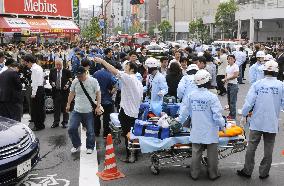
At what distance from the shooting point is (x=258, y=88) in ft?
21.7

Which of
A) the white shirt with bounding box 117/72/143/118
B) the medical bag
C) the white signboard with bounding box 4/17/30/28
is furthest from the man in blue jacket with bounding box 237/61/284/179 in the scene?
the white signboard with bounding box 4/17/30/28

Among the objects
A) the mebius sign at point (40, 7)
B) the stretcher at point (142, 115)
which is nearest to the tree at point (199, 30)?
the mebius sign at point (40, 7)

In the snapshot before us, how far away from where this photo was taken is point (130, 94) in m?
7.79

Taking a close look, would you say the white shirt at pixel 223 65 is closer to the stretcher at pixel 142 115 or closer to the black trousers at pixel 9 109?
the stretcher at pixel 142 115

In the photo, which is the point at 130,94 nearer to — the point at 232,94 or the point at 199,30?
the point at 232,94

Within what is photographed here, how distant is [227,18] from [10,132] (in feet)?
214

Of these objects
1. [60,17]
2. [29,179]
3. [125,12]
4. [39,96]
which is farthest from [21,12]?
[125,12]

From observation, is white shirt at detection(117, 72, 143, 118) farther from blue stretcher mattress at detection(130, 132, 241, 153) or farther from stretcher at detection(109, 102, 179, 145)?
blue stretcher mattress at detection(130, 132, 241, 153)

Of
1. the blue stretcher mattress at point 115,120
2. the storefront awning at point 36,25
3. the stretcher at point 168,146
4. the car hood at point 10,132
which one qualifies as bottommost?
the stretcher at point 168,146

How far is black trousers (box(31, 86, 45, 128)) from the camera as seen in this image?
10430 mm

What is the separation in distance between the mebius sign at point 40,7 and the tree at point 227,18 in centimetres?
2864

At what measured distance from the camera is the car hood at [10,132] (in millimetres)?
6078

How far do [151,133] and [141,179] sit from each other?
73cm

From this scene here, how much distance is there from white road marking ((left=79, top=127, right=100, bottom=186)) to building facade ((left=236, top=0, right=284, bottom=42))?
57010 mm
